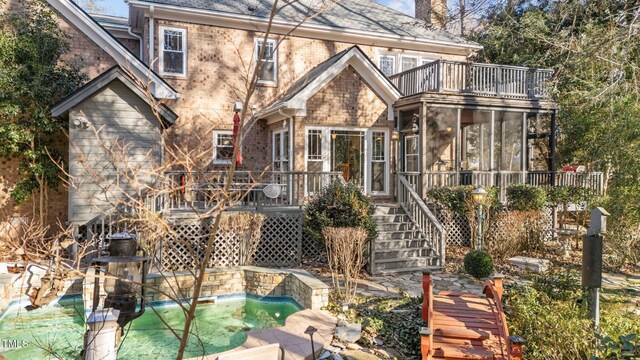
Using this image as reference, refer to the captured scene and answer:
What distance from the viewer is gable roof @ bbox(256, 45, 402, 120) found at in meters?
11.6

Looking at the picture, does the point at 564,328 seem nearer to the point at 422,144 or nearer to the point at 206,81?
the point at 422,144

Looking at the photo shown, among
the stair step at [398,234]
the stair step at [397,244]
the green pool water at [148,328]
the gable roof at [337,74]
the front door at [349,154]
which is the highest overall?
the gable roof at [337,74]

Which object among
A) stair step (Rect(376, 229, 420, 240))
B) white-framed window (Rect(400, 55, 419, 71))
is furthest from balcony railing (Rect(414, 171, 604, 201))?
white-framed window (Rect(400, 55, 419, 71))

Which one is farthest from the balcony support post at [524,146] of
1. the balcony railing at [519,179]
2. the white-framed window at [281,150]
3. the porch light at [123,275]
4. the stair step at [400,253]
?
the porch light at [123,275]

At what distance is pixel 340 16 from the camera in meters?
16.2

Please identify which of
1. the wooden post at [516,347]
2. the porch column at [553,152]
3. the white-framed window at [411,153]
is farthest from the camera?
the white-framed window at [411,153]

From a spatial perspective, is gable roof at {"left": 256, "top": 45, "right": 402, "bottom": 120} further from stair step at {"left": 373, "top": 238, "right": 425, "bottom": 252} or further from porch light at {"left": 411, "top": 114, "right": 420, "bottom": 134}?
stair step at {"left": 373, "top": 238, "right": 425, "bottom": 252}

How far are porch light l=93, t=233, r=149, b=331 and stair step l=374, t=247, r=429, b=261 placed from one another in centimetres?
638

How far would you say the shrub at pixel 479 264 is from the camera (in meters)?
8.40

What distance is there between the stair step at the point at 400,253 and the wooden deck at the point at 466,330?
10.7 feet

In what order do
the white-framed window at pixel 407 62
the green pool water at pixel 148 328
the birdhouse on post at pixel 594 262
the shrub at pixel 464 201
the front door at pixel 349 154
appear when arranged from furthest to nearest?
the white-framed window at pixel 407 62 → the front door at pixel 349 154 → the shrub at pixel 464 201 → the green pool water at pixel 148 328 → the birdhouse on post at pixel 594 262

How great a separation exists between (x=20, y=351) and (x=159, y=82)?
24.5ft

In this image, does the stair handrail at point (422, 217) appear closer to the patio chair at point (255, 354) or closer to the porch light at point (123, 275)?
the patio chair at point (255, 354)

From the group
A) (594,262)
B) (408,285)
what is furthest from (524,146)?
(594,262)
